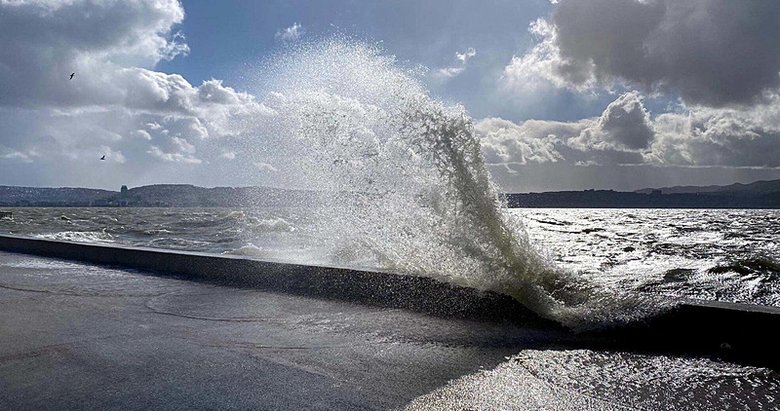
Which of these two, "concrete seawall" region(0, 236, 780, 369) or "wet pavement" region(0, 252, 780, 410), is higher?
"concrete seawall" region(0, 236, 780, 369)

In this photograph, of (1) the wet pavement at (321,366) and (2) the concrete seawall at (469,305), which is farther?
(2) the concrete seawall at (469,305)

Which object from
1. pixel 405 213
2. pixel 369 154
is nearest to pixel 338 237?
pixel 369 154

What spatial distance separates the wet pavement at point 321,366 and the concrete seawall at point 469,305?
210mm

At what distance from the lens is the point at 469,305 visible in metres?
4.66

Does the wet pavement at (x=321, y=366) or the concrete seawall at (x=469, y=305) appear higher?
the concrete seawall at (x=469, y=305)

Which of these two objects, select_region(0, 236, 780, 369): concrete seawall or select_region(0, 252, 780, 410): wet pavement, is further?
select_region(0, 236, 780, 369): concrete seawall

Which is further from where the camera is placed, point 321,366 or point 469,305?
point 469,305

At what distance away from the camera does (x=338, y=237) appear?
9.23 metres

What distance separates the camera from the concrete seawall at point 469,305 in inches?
137

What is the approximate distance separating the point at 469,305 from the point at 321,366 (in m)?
1.83

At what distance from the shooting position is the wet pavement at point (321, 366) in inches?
102

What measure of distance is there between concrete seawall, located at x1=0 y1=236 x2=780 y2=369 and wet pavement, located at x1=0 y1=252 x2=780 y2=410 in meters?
0.21

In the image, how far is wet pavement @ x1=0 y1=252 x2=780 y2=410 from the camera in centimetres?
260

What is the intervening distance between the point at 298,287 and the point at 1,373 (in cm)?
311
